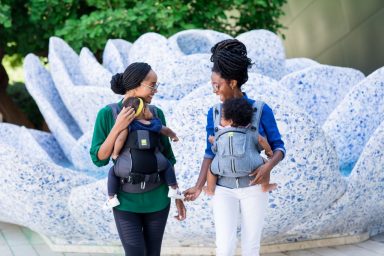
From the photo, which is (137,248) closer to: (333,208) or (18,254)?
(333,208)

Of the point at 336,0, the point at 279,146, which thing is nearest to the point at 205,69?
the point at 279,146

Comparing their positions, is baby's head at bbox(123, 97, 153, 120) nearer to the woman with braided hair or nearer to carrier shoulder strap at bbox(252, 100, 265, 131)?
the woman with braided hair

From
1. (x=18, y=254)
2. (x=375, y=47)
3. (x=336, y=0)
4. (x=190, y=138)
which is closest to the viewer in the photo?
(x=190, y=138)

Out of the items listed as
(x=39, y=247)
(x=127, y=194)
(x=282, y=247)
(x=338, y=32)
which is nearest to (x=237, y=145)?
(x=127, y=194)

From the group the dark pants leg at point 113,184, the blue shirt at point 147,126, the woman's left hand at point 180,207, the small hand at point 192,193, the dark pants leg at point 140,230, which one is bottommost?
the dark pants leg at point 140,230

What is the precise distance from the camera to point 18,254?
5852mm

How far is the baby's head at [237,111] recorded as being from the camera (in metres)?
3.42

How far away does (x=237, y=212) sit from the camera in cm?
354

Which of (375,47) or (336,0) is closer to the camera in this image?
(375,47)

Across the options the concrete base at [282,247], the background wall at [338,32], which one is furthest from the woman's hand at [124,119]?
the background wall at [338,32]

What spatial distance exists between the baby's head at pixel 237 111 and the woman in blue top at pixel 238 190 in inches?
3.7

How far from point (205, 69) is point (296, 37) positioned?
934 cm

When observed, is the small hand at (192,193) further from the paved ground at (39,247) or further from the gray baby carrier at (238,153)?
the paved ground at (39,247)

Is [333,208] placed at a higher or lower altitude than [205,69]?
lower
